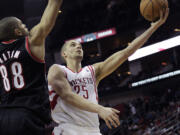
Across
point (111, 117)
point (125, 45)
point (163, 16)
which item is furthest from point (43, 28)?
point (125, 45)

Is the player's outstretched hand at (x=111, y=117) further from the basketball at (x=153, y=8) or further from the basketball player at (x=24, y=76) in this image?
the basketball at (x=153, y=8)

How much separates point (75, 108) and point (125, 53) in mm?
936

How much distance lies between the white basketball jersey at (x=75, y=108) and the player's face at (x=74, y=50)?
0.74 feet

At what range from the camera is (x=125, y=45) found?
19.9 m

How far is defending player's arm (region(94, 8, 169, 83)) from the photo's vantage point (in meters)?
3.69

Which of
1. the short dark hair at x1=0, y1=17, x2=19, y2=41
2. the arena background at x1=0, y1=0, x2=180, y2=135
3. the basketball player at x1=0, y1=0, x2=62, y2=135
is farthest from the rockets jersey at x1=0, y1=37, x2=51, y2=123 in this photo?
the arena background at x1=0, y1=0, x2=180, y2=135

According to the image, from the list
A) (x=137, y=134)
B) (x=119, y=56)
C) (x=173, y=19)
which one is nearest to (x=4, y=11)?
(x=119, y=56)

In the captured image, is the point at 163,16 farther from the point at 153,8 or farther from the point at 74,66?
the point at 74,66

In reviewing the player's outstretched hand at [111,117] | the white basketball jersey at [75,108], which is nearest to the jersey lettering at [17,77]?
the player's outstretched hand at [111,117]

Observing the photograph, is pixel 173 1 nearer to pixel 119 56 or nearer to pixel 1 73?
pixel 119 56

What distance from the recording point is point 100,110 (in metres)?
2.82

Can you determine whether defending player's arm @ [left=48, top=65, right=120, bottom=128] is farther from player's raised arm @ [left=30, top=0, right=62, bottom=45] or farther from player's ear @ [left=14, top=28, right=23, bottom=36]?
player's ear @ [left=14, top=28, right=23, bottom=36]

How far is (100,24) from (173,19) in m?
5.38

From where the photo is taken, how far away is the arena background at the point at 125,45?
55.1 feet
